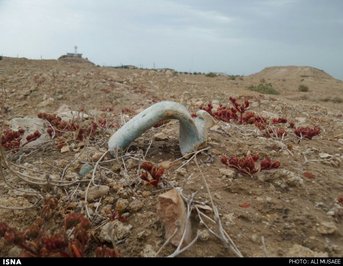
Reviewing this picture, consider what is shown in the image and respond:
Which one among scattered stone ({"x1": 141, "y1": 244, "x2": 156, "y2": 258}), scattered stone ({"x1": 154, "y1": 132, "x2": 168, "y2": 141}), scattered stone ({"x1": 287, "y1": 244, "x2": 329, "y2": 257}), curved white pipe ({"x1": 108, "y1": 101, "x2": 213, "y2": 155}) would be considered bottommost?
scattered stone ({"x1": 141, "y1": 244, "x2": 156, "y2": 258})

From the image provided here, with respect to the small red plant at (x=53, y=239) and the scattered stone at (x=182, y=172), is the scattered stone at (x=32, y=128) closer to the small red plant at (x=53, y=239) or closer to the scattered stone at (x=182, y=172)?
the scattered stone at (x=182, y=172)

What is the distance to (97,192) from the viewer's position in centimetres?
289

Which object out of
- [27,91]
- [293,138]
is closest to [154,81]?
[27,91]

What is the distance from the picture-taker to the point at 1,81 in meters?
9.85

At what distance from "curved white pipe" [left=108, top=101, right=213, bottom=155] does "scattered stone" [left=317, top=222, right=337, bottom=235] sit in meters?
1.21

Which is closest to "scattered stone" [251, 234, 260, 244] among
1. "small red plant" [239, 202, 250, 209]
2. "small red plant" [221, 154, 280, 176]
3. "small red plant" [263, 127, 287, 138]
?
"small red plant" [239, 202, 250, 209]

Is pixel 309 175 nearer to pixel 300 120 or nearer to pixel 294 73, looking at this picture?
pixel 300 120

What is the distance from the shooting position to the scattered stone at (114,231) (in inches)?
95.9

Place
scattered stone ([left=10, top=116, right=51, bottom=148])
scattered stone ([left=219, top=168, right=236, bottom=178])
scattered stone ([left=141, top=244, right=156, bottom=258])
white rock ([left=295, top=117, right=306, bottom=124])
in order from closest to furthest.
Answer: scattered stone ([left=141, top=244, right=156, bottom=258]) → scattered stone ([left=219, top=168, right=236, bottom=178]) → scattered stone ([left=10, top=116, right=51, bottom=148]) → white rock ([left=295, top=117, right=306, bottom=124])

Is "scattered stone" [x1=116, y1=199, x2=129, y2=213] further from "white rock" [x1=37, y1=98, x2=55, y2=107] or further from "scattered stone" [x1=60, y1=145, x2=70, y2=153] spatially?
"white rock" [x1=37, y1=98, x2=55, y2=107]

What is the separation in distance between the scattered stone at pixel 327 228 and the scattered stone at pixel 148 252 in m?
1.04

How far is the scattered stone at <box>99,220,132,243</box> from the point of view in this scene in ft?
7.99

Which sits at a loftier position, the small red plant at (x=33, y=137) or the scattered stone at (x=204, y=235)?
the small red plant at (x=33, y=137)

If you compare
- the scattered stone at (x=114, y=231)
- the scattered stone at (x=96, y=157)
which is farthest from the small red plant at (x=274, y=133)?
the scattered stone at (x=114, y=231)
